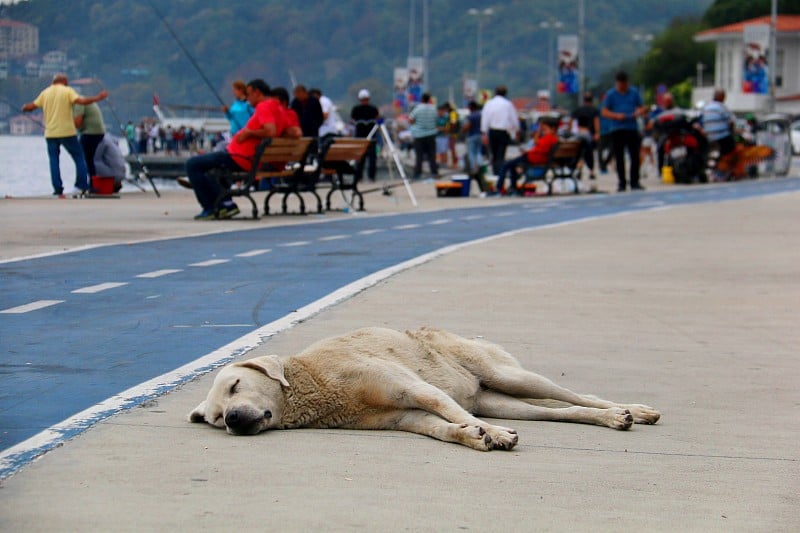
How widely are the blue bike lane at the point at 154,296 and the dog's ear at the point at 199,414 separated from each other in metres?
0.49

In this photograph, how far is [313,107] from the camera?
28625 millimetres

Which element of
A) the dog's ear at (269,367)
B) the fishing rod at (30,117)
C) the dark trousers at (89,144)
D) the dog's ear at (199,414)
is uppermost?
the fishing rod at (30,117)

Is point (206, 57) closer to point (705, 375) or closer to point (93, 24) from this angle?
point (93, 24)

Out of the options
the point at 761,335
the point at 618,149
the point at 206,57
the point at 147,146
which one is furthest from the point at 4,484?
the point at 147,146

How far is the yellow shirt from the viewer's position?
2583 centimetres

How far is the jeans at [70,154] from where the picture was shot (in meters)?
25.9

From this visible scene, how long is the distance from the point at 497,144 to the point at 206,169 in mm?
12609

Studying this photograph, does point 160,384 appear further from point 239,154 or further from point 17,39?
point 17,39

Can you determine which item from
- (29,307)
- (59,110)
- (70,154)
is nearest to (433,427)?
(29,307)

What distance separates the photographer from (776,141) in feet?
141

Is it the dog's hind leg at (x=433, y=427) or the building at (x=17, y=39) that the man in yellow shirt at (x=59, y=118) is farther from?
the dog's hind leg at (x=433, y=427)

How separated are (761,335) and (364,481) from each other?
5244 mm

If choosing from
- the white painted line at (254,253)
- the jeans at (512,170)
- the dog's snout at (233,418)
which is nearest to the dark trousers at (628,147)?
the jeans at (512,170)

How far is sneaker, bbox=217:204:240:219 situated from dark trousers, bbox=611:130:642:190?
11488mm
